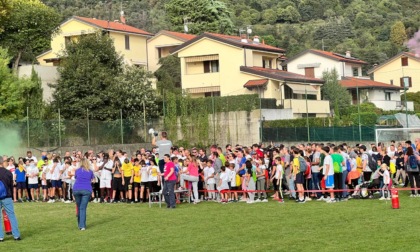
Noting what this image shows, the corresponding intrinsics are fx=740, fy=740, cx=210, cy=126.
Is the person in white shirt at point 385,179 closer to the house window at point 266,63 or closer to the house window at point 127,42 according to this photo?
the house window at point 266,63

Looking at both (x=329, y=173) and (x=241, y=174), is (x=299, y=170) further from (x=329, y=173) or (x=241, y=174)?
(x=241, y=174)

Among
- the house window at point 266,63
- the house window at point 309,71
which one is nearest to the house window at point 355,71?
the house window at point 309,71

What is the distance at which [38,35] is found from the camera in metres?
69.2

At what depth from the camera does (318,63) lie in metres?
80.1

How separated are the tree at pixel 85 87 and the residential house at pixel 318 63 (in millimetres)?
32813

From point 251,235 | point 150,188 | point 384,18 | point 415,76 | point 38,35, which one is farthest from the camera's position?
point 384,18

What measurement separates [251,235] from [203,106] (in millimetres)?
33204

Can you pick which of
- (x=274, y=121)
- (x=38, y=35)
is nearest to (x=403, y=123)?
(x=274, y=121)

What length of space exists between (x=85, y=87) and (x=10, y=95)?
5.50 meters

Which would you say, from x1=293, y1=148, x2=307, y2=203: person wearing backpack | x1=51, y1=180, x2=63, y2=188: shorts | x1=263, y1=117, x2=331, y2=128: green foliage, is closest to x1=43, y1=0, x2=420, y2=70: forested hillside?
x1=263, y1=117, x2=331, y2=128: green foliage

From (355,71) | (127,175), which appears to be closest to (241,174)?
(127,175)

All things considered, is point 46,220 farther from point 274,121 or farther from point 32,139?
point 274,121

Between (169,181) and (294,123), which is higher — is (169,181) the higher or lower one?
the lower one

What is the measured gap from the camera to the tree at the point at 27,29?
64.6 metres
